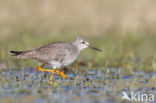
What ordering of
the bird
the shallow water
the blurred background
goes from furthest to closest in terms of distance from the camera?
the blurred background, the bird, the shallow water

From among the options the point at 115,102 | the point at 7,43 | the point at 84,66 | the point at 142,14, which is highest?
the point at 142,14

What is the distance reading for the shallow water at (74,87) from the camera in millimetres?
6812

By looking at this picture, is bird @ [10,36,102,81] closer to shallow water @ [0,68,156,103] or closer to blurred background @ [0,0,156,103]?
shallow water @ [0,68,156,103]

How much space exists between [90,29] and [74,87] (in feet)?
25.0

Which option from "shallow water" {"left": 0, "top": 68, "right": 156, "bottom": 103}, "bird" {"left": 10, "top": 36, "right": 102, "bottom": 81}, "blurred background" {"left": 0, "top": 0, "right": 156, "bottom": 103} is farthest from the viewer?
"blurred background" {"left": 0, "top": 0, "right": 156, "bottom": 103}

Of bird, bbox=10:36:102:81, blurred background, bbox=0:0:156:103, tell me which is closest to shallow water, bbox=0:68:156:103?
bird, bbox=10:36:102:81

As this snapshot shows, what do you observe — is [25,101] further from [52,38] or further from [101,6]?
[101,6]

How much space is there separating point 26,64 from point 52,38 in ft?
8.37

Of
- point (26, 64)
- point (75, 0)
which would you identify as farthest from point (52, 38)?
point (75, 0)

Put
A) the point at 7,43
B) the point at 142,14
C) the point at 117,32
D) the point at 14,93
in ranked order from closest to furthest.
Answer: the point at 14,93 < the point at 7,43 < the point at 117,32 < the point at 142,14

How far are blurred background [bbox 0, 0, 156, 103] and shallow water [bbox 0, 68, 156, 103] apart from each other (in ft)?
2.31

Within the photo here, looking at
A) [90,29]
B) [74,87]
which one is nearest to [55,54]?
[74,87]

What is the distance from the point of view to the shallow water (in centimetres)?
681

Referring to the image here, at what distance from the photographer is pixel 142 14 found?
1612 centimetres
